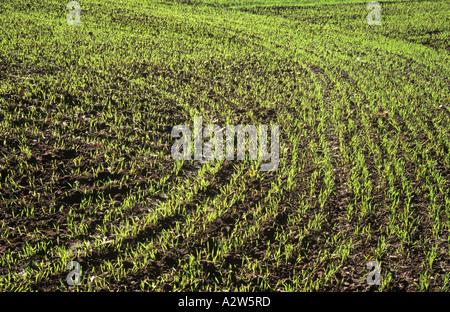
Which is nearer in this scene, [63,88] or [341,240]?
[341,240]

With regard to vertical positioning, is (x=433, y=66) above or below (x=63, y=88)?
above

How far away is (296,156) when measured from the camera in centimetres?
517

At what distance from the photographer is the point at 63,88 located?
22.5 feet

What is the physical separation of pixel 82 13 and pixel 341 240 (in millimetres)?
15753

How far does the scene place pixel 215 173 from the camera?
184 inches

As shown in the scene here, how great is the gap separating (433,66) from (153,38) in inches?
366

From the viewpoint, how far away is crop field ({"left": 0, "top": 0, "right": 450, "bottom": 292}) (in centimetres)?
319

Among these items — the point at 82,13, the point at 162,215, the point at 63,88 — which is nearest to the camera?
the point at 162,215

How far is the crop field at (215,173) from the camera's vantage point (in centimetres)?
319

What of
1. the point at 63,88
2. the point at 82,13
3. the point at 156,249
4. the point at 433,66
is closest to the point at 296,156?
the point at 156,249

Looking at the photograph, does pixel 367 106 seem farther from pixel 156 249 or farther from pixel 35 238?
pixel 35 238
